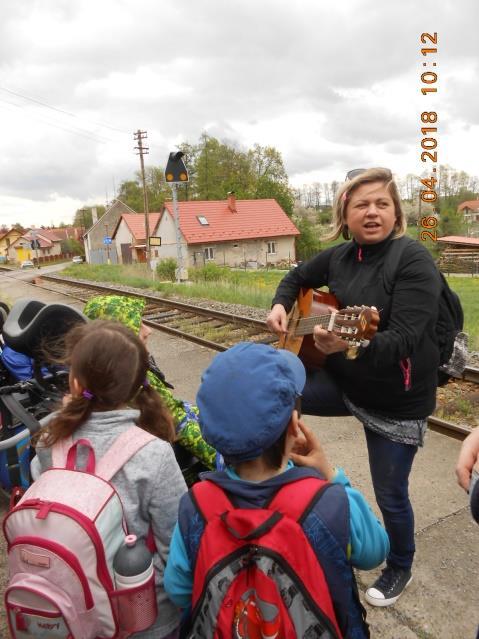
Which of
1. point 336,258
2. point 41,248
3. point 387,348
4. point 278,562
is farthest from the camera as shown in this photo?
point 41,248

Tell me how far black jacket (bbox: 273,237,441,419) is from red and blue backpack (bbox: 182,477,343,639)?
2.85ft

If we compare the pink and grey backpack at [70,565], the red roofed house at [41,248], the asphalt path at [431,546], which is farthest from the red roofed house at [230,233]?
the red roofed house at [41,248]

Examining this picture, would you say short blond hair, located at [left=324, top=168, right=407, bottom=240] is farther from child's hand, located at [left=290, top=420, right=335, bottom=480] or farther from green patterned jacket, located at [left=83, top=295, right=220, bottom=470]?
green patterned jacket, located at [left=83, top=295, right=220, bottom=470]

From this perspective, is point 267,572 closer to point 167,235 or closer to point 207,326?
point 207,326

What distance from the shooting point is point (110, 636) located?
1575 millimetres

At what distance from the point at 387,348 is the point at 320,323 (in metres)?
0.75

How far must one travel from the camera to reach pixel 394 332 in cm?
190

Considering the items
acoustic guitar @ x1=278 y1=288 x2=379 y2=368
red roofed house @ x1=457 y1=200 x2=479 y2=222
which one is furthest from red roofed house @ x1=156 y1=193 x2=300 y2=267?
red roofed house @ x1=457 y1=200 x2=479 y2=222

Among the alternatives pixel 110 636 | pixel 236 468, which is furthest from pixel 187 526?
pixel 110 636

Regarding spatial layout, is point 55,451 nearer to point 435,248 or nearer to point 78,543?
point 78,543

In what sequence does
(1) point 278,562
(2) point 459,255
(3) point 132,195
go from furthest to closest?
(3) point 132,195 < (2) point 459,255 < (1) point 278,562

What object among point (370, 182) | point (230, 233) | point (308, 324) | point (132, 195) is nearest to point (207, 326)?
point (308, 324)

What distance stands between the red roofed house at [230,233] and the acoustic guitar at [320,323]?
115ft

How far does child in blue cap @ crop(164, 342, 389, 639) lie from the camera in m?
1.21
